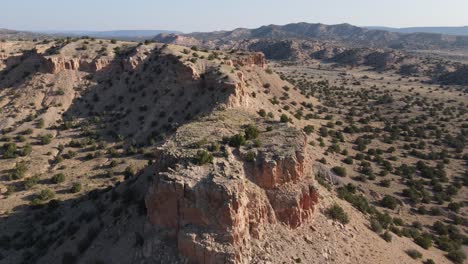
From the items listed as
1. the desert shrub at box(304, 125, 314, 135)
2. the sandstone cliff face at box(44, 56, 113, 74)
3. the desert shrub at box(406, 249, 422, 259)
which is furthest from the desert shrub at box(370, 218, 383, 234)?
the sandstone cliff face at box(44, 56, 113, 74)

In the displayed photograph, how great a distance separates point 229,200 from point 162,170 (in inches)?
206

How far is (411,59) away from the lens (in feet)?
514

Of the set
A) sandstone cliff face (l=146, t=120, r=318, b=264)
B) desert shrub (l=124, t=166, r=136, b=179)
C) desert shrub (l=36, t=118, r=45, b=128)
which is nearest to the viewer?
sandstone cliff face (l=146, t=120, r=318, b=264)

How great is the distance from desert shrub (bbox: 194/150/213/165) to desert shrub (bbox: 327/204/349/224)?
906cm

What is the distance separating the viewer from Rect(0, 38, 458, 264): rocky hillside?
20.8 m

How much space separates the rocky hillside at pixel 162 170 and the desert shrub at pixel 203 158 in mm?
88

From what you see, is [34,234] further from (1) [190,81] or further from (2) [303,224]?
(1) [190,81]

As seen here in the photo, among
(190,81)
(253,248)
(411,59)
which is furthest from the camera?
(411,59)

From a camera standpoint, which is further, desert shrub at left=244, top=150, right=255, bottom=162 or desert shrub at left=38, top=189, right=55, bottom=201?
desert shrub at left=38, top=189, right=55, bottom=201

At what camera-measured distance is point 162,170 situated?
2305 centimetres

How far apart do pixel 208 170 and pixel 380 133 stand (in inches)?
1848

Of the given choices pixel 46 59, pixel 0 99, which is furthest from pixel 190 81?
pixel 0 99

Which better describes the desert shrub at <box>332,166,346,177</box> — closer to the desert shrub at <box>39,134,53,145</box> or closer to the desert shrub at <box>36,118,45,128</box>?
the desert shrub at <box>39,134,53,145</box>

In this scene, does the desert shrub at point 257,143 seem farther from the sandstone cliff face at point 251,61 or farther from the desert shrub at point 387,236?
the sandstone cliff face at point 251,61
